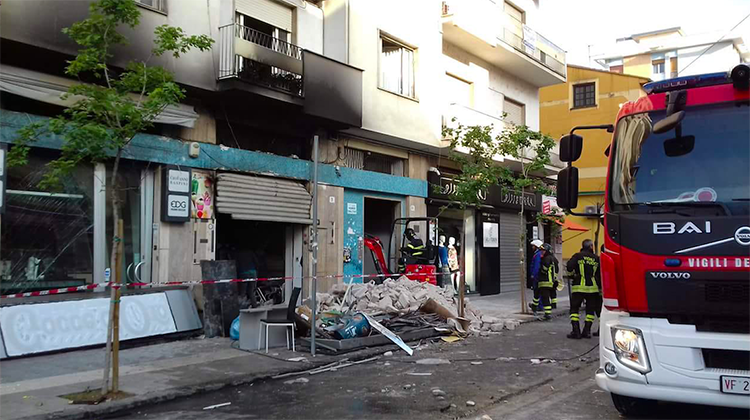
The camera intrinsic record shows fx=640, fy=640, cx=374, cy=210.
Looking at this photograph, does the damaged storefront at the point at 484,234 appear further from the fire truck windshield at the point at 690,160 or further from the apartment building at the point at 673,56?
the apartment building at the point at 673,56

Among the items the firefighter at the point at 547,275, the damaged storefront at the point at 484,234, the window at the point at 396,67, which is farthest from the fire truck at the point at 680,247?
the damaged storefront at the point at 484,234

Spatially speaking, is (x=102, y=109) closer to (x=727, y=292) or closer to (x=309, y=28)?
(x=727, y=292)

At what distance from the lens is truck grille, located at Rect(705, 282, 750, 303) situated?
502cm

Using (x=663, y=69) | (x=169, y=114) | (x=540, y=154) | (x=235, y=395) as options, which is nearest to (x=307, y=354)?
(x=235, y=395)

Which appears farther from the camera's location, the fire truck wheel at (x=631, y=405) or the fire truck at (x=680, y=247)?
the fire truck wheel at (x=631, y=405)

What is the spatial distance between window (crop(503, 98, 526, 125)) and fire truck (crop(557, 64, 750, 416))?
58.4 feet

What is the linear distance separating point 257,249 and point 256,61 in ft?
14.3

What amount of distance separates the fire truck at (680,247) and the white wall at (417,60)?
1055cm

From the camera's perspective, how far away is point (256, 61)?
41.5ft

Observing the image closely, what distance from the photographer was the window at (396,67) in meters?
17.3

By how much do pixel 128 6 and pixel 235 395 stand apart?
14.7 ft

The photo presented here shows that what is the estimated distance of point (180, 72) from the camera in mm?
11633

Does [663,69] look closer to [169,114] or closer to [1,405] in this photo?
[169,114]

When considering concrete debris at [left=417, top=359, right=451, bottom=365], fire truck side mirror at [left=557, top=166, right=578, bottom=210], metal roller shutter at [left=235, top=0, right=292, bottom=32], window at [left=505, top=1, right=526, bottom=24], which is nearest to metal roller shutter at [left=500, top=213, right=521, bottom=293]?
window at [left=505, top=1, right=526, bottom=24]
